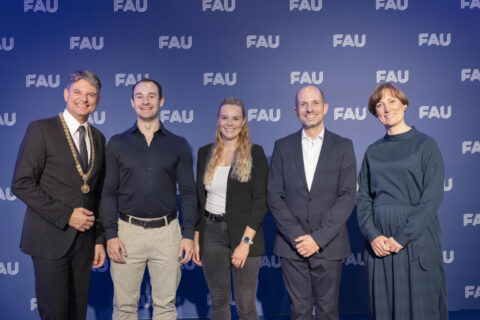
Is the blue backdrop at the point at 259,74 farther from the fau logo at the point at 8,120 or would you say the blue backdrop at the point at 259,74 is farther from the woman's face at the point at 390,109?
the woman's face at the point at 390,109

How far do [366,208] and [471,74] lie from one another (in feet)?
6.80

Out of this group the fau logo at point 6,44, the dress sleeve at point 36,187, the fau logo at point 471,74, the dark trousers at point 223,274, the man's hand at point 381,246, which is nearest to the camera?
the dress sleeve at point 36,187

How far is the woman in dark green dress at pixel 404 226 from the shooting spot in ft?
7.51

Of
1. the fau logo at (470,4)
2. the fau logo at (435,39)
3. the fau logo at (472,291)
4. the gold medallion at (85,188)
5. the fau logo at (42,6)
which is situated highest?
the fau logo at (42,6)

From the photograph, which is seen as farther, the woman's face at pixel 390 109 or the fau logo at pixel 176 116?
the fau logo at pixel 176 116

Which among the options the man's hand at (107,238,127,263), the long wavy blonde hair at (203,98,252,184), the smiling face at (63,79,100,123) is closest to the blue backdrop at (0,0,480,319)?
the long wavy blonde hair at (203,98,252,184)

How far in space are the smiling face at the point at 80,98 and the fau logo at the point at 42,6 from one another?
1608mm

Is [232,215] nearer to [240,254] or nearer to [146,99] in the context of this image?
[240,254]

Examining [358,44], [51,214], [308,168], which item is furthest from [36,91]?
[358,44]

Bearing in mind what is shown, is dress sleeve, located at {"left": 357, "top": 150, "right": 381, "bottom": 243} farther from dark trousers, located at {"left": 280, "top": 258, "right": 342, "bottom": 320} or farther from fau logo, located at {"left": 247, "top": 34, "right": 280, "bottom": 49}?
fau logo, located at {"left": 247, "top": 34, "right": 280, "bottom": 49}

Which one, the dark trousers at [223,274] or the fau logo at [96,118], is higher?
the fau logo at [96,118]

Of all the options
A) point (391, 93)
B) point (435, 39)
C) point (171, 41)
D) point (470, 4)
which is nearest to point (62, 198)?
point (171, 41)

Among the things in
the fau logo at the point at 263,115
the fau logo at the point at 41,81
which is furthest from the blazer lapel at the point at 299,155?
the fau logo at the point at 41,81

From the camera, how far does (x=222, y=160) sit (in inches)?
98.9
